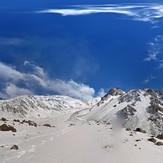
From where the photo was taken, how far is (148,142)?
36375 mm

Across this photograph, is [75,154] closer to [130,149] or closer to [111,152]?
[111,152]

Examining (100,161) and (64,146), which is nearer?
(100,161)

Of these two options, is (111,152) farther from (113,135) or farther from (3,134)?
(3,134)

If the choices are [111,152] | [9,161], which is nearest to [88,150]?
[111,152]

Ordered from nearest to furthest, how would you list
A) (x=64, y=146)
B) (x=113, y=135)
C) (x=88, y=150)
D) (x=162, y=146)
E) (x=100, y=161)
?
(x=100, y=161)
(x=88, y=150)
(x=64, y=146)
(x=162, y=146)
(x=113, y=135)

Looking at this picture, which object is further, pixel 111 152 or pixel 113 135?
pixel 113 135

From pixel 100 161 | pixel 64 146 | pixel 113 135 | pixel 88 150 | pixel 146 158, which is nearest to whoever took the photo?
pixel 100 161

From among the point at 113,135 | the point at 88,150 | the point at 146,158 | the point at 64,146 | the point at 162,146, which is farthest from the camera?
the point at 113,135

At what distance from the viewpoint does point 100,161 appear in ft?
84.9

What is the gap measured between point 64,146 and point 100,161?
23.4ft

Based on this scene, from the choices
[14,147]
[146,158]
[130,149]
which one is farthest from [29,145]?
[146,158]

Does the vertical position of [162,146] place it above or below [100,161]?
below

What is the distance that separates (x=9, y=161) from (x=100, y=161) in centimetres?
583

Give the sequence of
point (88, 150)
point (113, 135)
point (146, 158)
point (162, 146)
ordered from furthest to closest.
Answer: point (113, 135) < point (162, 146) < point (88, 150) < point (146, 158)
